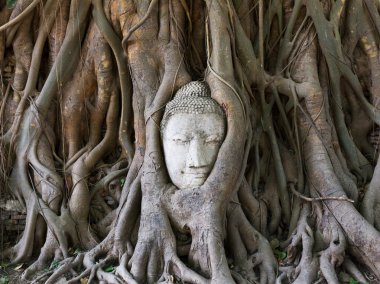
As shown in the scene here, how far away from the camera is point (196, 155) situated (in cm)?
329

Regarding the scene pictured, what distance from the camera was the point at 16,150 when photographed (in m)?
4.14

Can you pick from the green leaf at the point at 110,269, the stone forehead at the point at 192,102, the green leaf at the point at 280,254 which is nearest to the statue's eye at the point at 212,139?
the stone forehead at the point at 192,102

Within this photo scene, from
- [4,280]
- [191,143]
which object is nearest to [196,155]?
[191,143]

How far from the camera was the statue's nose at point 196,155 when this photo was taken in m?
3.28

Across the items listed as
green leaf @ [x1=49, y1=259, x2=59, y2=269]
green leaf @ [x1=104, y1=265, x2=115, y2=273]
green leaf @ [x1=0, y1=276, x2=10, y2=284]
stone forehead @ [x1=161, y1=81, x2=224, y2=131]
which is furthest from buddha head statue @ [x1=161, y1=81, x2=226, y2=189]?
green leaf @ [x1=0, y1=276, x2=10, y2=284]

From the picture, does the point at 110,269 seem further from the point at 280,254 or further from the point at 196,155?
the point at 280,254

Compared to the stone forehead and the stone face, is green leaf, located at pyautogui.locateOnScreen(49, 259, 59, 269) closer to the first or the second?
the stone face

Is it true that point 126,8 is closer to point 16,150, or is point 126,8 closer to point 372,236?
point 16,150

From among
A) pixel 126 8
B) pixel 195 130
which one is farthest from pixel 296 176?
pixel 126 8

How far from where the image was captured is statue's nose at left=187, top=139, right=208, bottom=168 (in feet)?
10.8

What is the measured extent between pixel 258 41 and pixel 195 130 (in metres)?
1.21

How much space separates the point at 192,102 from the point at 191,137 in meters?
0.27

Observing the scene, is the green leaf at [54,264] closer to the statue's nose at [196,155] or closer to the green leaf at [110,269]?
the green leaf at [110,269]

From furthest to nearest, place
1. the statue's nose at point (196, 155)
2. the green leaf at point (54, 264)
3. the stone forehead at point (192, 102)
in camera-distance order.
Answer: the green leaf at point (54, 264) → the stone forehead at point (192, 102) → the statue's nose at point (196, 155)
